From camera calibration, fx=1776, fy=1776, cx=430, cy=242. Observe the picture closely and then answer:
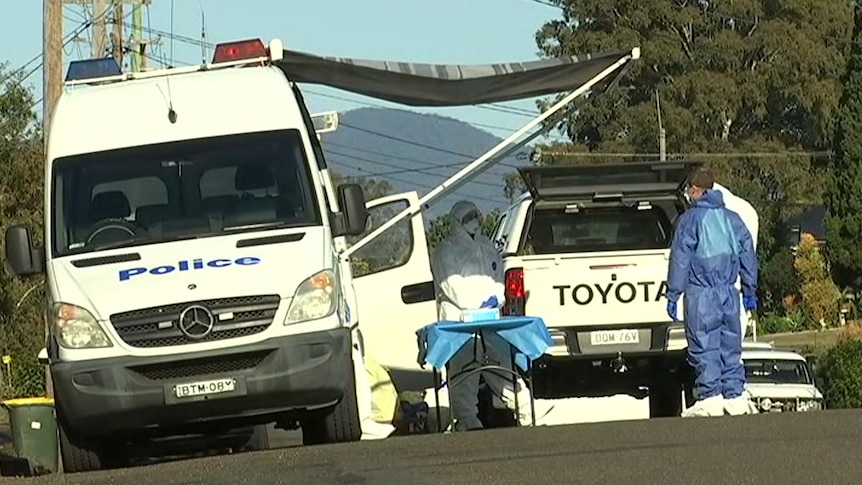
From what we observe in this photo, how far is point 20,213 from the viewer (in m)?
30.8

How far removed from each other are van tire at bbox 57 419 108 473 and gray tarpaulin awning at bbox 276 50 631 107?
3558 millimetres

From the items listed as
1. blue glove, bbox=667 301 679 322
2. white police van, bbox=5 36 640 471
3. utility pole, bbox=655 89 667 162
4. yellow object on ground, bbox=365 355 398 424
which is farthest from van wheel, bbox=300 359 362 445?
utility pole, bbox=655 89 667 162

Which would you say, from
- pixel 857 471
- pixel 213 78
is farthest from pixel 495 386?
pixel 857 471

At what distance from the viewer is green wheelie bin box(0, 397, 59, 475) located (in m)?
15.9

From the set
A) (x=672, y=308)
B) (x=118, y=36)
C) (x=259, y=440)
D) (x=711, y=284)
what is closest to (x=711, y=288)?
(x=711, y=284)

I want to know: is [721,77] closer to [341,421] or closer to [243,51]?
[243,51]

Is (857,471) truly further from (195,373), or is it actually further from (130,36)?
(130,36)

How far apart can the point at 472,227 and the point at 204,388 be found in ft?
13.0

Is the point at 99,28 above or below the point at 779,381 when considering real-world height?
above

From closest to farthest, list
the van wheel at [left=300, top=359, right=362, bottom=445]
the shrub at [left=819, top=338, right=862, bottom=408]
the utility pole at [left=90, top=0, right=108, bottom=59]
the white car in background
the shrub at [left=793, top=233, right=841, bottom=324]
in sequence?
the van wheel at [left=300, top=359, right=362, bottom=445] < the white car in background < the shrub at [left=819, top=338, right=862, bottom=408] < the utility pole at [left=90, top=0, right=108, bottom=59] < the shrub at [left=793, top=233, right=841, bottom=324]

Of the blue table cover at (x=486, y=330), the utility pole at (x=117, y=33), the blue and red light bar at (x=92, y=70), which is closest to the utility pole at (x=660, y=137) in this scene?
the utility pole at (x=117, y=33)

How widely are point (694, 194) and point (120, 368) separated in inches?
188

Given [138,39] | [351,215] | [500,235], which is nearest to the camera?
[351,215]

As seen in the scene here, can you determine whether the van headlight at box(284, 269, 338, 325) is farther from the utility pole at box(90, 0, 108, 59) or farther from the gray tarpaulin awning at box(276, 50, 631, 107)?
the utility pole at box(90, 0, 108, 59)
